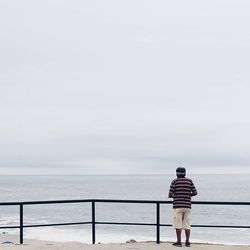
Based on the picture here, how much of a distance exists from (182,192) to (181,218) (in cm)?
56

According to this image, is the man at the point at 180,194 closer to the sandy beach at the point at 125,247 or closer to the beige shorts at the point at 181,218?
the beige shorts at the point at 181,218

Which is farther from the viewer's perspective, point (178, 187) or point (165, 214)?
point (165, 214)

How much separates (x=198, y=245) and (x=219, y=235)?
95.5ft

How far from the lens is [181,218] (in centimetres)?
1257

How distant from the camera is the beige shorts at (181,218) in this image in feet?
41.0

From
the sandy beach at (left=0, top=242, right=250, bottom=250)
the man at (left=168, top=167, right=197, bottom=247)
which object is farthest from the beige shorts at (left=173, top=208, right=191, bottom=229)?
the sandy beach at (left=0, top=242, right=250, bottom=250)

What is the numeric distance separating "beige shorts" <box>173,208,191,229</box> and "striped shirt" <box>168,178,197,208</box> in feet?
0.32

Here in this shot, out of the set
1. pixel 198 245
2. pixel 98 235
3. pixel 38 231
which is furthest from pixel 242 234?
pixel 198 245

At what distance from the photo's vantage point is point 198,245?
12875 mm

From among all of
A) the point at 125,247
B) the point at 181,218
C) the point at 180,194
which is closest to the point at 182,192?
the point at 180,194

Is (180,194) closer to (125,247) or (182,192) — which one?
(182,192)

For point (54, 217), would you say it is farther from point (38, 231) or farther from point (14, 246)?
point (14, 246)

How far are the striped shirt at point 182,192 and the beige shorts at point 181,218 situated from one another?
10 centimetres

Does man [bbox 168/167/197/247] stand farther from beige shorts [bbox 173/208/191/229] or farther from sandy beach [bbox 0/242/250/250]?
sandy beach [bbox 0/242/250/250]
